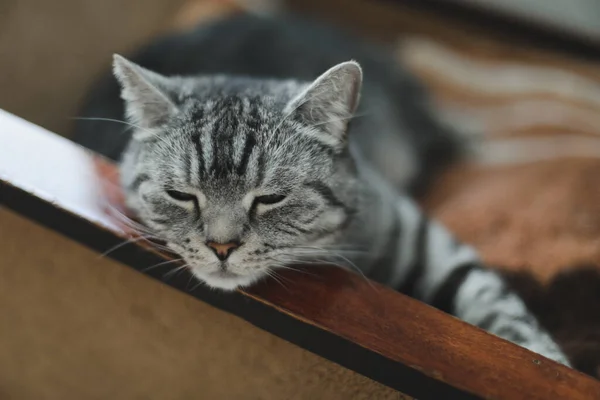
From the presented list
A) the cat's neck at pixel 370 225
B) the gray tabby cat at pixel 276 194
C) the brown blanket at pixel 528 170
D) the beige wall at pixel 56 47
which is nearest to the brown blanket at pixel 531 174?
the brown blanket at pixel 528 170

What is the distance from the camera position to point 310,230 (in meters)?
0.93

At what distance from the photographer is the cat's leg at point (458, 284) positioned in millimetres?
945

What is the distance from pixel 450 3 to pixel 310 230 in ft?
3.83

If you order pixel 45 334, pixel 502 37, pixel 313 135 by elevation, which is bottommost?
pixel 45 334

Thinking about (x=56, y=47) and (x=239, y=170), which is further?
(x=56, y=47)

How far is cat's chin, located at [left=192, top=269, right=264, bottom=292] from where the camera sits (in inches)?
32.2

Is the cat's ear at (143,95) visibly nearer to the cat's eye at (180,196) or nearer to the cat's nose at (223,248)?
the cat's eye at (180,196)

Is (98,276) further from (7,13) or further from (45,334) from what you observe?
(7,13)

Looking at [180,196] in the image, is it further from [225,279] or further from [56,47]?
[56,47]

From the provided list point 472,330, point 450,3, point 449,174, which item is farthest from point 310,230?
point 450,3

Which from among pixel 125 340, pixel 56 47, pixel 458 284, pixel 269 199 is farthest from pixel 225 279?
pixel 56 47

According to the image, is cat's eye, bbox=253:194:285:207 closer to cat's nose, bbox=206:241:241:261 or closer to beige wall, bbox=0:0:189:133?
cat's nose, bbox=206:241:241:261

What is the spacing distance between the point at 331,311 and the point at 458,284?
38 cm

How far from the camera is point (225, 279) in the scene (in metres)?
0.83
